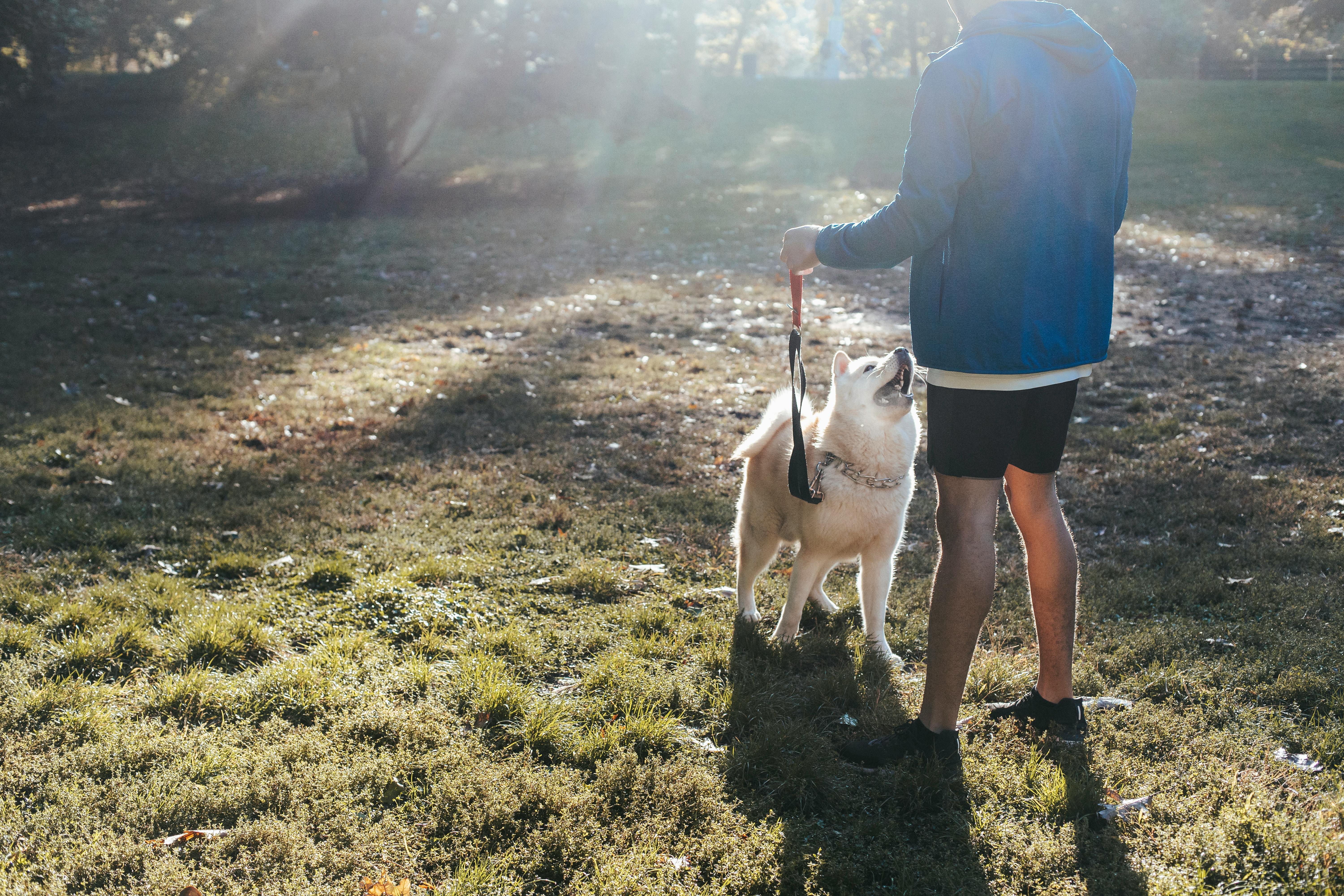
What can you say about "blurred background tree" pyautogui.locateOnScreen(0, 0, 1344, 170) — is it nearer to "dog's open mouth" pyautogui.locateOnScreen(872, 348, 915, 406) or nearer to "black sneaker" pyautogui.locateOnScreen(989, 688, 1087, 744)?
"dog's open mouth" pyautogui.locateOnScreen(872, 348, 915, 406)

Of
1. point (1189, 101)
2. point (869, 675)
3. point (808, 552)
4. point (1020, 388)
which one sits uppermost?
point (1189, 101)

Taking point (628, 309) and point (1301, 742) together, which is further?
point (628, 309)

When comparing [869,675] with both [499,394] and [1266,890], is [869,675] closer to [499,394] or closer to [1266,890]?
[1266,890]

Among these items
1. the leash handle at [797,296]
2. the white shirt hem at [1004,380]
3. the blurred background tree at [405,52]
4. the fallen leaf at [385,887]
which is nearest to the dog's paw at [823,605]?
the leash handle at [797,296]

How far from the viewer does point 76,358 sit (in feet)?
26.4

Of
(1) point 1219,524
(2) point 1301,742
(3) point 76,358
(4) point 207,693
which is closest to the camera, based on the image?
(2) point 1301,742

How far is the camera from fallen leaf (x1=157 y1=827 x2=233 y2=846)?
100.0 inches

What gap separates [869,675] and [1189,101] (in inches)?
1290

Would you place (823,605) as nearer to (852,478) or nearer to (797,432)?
(852,478)

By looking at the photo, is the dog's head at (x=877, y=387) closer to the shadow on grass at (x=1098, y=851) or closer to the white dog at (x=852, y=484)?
the white dog at (x=852, y=484)

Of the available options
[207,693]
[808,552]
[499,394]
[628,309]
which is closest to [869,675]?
[808,552]

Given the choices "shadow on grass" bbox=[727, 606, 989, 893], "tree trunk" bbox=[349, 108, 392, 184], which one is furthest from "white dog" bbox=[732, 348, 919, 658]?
"tree trunk" bbox=[349, 108, 392, 184]

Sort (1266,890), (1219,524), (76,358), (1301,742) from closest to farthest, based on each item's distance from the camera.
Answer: (1266,890)
(1301,742)
(1219,524)
(76,358)

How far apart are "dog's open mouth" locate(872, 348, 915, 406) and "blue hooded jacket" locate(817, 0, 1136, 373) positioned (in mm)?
735
